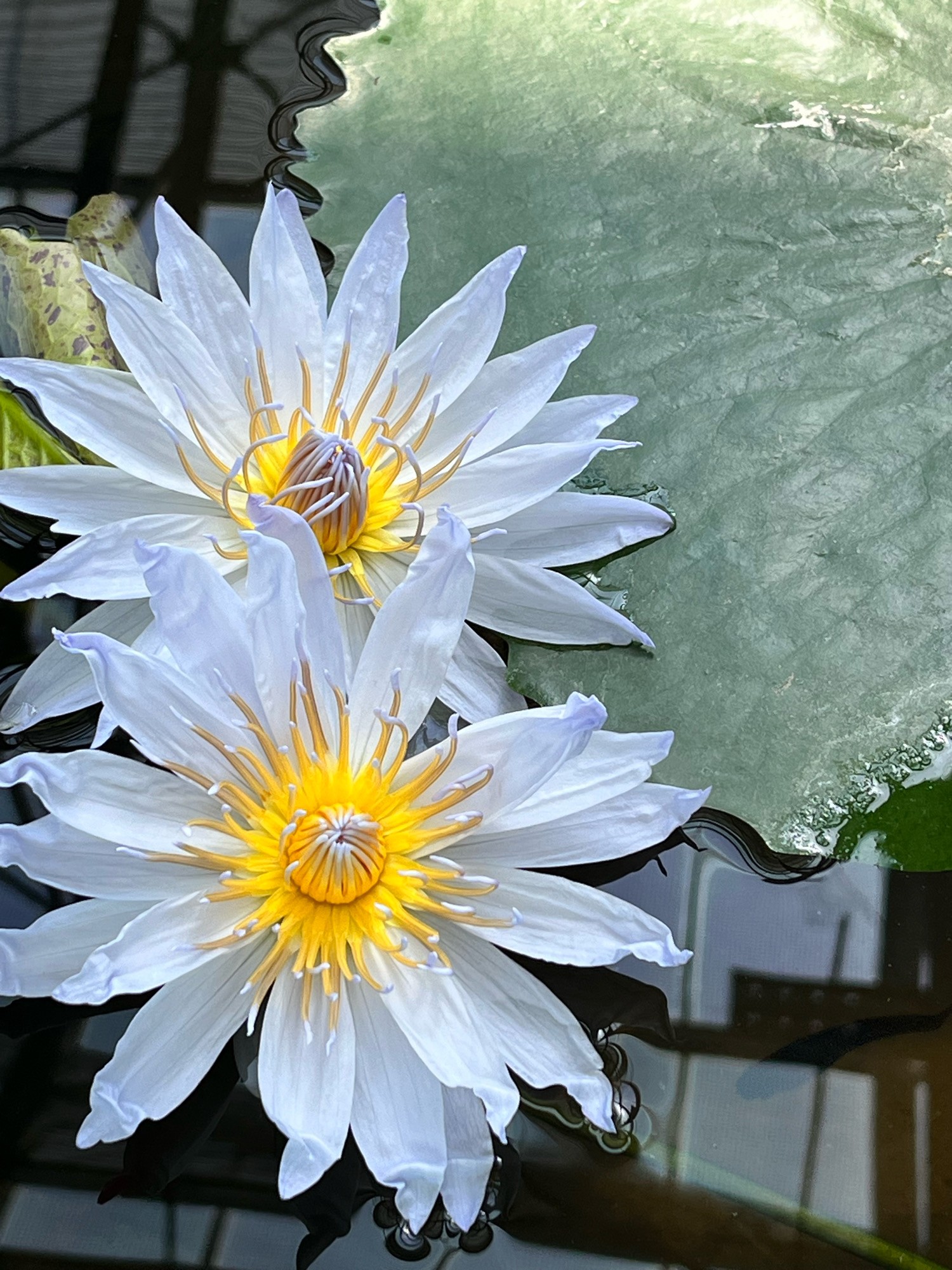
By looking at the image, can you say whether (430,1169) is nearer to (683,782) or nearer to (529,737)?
(529,737)

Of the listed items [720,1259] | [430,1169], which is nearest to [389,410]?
[430,1169]

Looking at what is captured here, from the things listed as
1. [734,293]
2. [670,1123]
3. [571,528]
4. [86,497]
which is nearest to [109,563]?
[86,497]

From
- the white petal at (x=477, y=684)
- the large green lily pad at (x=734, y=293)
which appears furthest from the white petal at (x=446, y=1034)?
the large green lily pad at (x=734, y=293)

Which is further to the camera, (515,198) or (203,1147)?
(515,198)

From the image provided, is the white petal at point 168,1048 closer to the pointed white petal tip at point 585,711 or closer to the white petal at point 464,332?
the pointed white petal tip at point 585,711

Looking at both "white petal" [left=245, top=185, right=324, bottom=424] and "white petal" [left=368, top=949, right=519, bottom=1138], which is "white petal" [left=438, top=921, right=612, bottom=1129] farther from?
"white petal" [left=245, top=185, right=324, bottom=424]

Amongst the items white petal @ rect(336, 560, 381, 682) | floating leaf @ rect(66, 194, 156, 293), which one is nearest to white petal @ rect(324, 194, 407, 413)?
white petal @ rect(336, 560, 381, 682)

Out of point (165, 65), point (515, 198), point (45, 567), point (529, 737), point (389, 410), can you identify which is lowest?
point (529, 737)
